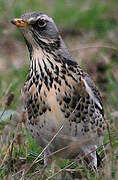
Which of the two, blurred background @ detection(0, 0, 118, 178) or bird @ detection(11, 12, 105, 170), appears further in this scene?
blurred background @ detection(0, 0, 118, 178)

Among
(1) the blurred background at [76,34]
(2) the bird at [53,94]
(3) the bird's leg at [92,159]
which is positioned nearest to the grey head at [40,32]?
(2) the bird at [53,94]

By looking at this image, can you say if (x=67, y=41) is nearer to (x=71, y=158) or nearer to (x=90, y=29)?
(x=90, y=29)

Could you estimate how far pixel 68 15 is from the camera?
11617 millimetres

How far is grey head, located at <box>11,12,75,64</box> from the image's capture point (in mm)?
5906

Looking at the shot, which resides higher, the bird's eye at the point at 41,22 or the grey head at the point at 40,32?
the bird's eye at the point at 41,22

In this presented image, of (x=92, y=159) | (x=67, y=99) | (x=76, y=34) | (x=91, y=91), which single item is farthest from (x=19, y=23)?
(x=76, y=34)

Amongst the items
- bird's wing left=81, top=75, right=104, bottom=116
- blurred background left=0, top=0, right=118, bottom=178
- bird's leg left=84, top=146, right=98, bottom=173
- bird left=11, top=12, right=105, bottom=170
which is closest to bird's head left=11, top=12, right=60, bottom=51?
bird left=11, top=12, right=105, bottom=170

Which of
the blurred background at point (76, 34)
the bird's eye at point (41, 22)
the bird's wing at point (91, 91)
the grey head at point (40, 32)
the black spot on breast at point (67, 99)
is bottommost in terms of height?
the black spot on breast at point (67, 99)

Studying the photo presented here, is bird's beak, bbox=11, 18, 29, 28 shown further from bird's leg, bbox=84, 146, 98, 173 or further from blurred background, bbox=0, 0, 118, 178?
blurred background, bbox=0, 0, 118, 178

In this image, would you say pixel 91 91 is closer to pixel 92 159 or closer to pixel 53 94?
pixel 53 94

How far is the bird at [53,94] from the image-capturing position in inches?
236

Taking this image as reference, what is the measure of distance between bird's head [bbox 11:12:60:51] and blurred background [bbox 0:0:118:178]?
3029mm

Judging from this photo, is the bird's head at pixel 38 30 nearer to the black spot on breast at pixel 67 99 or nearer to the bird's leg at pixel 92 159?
the black spot on breast at pixel 67 99

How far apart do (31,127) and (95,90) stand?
2.58 ft
